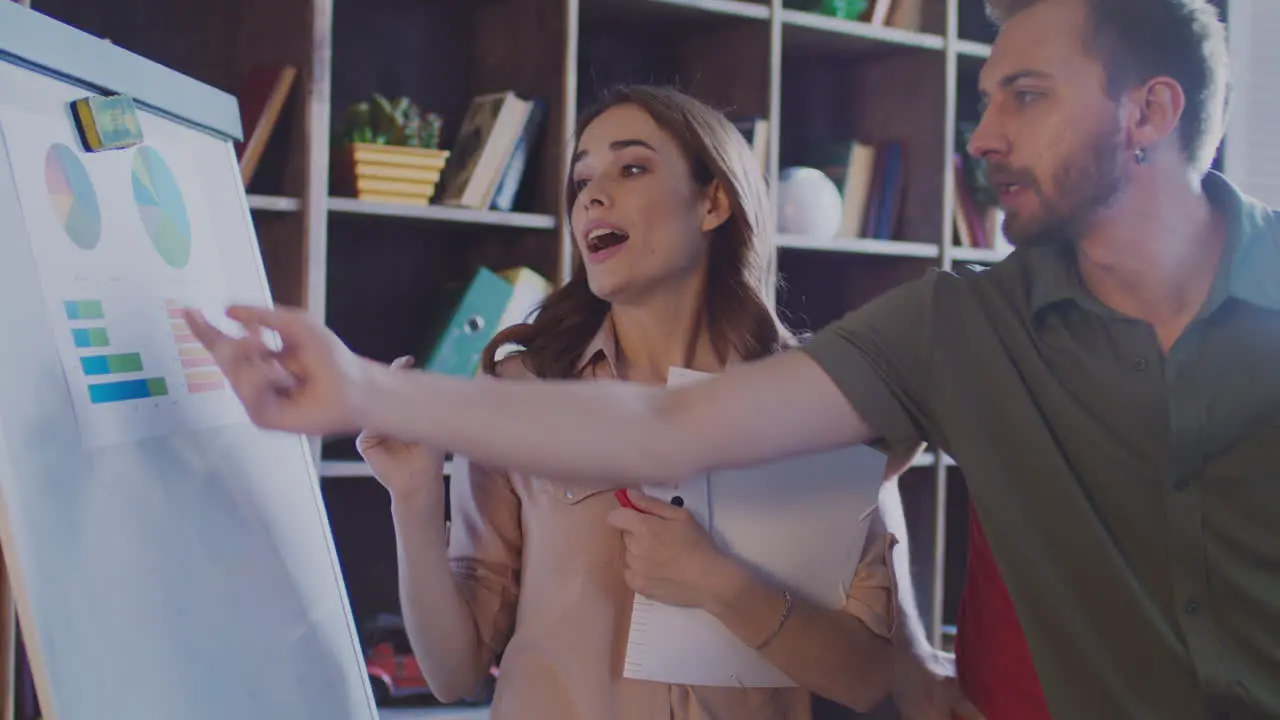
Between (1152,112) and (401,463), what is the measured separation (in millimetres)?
833

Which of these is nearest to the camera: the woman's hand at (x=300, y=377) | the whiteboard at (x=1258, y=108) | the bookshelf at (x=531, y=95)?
the woman's hand at (x=300, y=377)

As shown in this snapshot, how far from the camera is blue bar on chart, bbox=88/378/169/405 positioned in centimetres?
105

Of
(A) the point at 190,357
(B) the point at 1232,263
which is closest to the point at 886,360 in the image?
(B) the point at 1232,263

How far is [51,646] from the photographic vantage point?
0.93 metres

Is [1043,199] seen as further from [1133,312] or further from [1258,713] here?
[1258,713]

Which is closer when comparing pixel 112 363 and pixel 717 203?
pixel 112 363

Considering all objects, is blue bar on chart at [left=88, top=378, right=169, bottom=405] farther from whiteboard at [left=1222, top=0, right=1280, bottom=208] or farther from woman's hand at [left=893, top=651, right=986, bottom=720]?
whiteboard at [left=1222, top=0, right=1280, bottom=208]

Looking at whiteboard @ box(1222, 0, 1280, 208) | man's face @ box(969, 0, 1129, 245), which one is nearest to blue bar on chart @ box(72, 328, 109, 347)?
man's face @ box(969, 0, 1129, 245)

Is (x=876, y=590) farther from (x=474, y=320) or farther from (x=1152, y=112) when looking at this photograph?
(x=474, y=320)

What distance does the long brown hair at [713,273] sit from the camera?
148 cm

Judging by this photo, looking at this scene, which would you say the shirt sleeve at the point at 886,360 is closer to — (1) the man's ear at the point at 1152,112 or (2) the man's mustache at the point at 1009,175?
(2) the man's mustache at the point at 1009,175

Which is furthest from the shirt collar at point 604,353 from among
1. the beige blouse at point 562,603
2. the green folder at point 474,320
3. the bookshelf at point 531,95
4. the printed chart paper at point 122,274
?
the green folder at point 474,320

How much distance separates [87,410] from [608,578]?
58 cm

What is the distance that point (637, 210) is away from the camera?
1.43m
